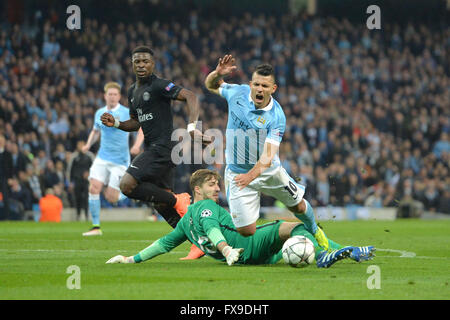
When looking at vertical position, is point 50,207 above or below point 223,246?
below

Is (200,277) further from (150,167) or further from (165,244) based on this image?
(150,167)

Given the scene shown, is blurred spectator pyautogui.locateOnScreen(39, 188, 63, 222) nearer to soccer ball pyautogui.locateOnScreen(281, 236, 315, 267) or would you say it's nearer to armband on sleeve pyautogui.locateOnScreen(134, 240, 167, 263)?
armband on sleeve pyautogui.locateOnScreen(134, 240, 167, 263)

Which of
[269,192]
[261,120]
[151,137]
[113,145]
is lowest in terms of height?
[269,192]

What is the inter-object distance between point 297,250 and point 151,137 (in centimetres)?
331

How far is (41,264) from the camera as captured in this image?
29.2 feet

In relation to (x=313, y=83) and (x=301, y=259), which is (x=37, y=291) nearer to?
(x=301, y=259)

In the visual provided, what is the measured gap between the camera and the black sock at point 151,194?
10.5m

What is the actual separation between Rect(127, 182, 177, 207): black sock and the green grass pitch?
0.72 metres

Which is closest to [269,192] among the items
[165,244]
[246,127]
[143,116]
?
[246,127]

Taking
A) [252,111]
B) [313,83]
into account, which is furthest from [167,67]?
[252,111]

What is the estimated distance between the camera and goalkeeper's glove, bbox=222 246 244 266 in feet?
25.6

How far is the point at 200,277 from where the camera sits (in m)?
7.51
